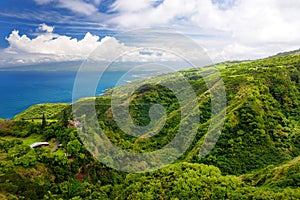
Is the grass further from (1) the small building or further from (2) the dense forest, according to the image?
(1) the small building

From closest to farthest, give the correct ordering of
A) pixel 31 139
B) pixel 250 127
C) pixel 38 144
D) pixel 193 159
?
pixel 38 144 → pixel 31 139 → pixel 193 159 → pixel 250 127

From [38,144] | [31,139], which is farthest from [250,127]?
[31,139]

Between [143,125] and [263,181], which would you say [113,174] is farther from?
[143,125]

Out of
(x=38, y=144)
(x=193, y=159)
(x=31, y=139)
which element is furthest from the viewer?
(x=193, y=159)

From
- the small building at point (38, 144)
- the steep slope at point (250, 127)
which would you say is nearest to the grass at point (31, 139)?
the small building at point (38, 144)

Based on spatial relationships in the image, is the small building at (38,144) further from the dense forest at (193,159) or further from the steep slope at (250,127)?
the steep slope at (250,127)

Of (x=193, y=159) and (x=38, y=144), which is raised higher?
(x=38, y=144)

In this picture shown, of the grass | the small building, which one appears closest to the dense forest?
the grass

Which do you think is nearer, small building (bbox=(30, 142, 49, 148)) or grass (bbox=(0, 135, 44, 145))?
small building (bbox=(30, 142, 49, 148))

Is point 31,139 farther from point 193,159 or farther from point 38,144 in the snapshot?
point 193,159

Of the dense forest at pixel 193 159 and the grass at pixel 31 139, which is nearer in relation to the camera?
the dense forest at pixel 193 159
